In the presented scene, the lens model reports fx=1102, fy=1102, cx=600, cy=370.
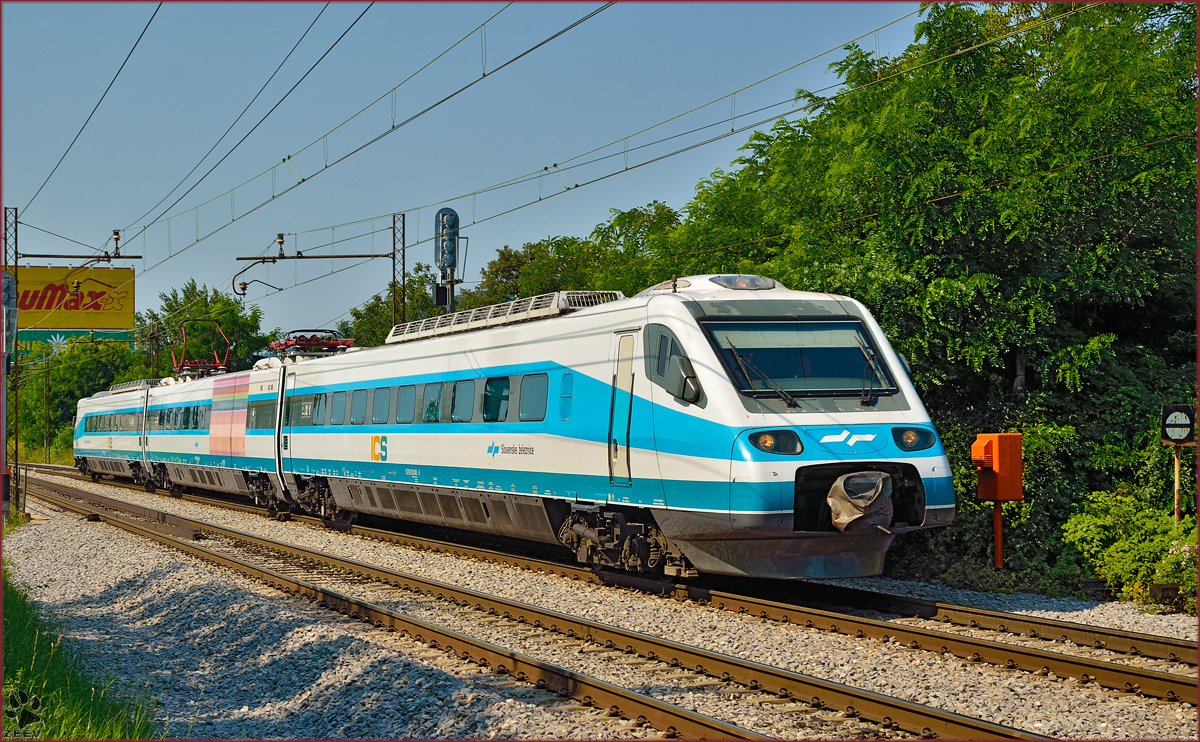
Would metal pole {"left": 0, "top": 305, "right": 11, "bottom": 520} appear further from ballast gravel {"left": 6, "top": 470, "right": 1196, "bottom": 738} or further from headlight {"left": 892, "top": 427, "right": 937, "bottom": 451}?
headlight {"left": 892, "top": 427, "right": 937, "bottom": 451}

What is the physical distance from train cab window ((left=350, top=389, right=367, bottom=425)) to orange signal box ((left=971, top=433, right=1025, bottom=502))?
10641 millimetres

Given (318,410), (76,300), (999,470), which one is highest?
(76,300)

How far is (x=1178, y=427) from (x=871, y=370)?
424cm

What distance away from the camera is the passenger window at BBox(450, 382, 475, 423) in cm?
1573

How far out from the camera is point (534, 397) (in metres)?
14.1

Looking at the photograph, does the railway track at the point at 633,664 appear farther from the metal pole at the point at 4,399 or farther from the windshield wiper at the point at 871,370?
the metal pole at the point at 4,399

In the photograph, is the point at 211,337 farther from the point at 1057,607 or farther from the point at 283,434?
the point at 1057,607

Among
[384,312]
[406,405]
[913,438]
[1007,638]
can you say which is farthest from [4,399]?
[384,312]

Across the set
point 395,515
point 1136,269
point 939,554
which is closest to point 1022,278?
point 1136,269

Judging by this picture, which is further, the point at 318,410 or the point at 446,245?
the point at 446,245

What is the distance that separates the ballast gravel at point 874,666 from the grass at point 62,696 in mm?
671

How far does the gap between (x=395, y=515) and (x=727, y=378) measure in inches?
378

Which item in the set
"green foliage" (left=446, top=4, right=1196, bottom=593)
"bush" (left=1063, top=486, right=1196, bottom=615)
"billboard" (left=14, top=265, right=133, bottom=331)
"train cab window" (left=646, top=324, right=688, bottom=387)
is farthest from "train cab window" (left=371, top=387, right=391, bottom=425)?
"billboard" (left=14, top=265, right=133, bottom=331)

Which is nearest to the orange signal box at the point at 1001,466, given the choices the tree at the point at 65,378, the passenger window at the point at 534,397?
the passenger window at the point at 534,397
